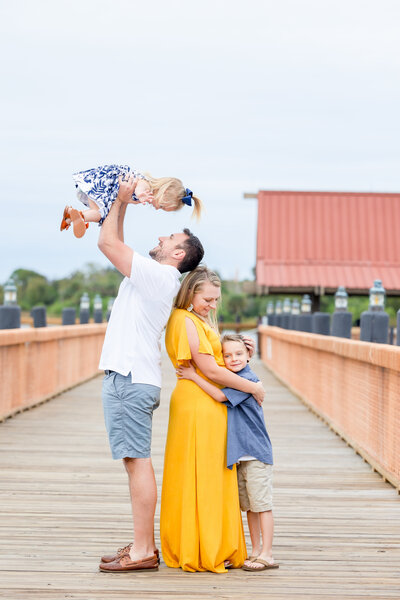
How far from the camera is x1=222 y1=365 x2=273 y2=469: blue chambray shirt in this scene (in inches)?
196

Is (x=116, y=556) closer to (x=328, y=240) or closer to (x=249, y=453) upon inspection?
(x=249, y=453)

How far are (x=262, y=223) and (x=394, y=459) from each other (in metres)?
23.9

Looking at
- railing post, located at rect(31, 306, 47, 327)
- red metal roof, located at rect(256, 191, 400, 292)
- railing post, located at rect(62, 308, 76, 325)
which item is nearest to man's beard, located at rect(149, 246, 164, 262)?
railing post, located at rect(31, 306, 47, 327)

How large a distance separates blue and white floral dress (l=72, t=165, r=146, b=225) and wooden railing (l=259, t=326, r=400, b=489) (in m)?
3.10

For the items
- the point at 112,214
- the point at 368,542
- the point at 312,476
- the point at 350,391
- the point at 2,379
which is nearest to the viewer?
the point at 112,214

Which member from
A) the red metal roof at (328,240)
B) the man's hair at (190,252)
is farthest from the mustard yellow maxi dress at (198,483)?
the red metal roof at (328,240)

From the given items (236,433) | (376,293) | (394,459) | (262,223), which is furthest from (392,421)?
(262,223)

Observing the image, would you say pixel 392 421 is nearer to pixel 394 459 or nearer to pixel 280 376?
pixel 394 459

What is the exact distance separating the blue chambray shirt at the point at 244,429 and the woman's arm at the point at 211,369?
0.16 ft

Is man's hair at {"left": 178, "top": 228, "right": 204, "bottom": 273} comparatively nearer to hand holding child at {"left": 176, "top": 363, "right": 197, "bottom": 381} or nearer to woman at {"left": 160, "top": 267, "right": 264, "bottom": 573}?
woman at {"left": 160, "top": 267, "right": 264, "bottom": 573}

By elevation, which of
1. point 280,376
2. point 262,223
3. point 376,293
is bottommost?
point 280,376

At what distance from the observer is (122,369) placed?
→ 4855 mm

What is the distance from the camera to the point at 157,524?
6.22m

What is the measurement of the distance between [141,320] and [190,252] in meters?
0.41
